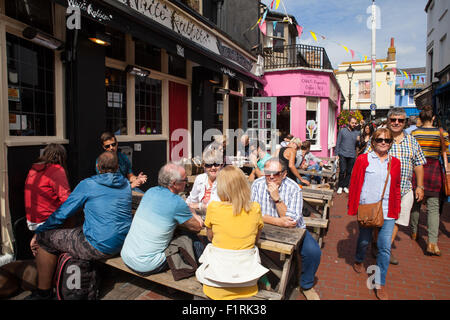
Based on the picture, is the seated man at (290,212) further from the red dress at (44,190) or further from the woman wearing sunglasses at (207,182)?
the red dress at (44,190)

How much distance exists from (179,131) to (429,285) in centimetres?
559

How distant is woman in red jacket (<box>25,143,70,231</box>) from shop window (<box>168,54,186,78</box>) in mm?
4207

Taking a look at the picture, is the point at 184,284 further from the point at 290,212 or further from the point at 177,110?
the point at 177,110

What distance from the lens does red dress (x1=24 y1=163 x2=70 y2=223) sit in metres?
3.32

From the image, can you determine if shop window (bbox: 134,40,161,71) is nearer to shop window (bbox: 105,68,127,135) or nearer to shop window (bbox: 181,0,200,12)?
shop window (bbox: 105,68,127,135)

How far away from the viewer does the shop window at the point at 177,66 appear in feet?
23.1

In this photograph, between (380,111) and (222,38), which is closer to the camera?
(222,38)

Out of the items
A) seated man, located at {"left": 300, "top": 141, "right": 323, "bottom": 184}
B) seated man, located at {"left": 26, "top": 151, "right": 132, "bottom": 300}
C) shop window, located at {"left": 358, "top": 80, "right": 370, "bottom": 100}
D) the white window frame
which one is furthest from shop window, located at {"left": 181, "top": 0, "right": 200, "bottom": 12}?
shop window, located at {"left": 358, "top": 80, "right": 370, "bottom": 100}

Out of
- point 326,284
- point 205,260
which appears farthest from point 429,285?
point 205,260

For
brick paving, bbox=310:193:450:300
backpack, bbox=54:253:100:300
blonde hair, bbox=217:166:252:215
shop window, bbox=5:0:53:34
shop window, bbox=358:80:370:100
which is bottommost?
brick paving, bbox=310:193:450:300

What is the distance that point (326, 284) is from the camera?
3.39 m

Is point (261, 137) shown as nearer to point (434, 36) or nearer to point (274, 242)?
point (274, 242)

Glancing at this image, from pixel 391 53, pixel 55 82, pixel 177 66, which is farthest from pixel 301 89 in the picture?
pixel 391 53

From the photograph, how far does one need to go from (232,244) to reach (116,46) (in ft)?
15.1
